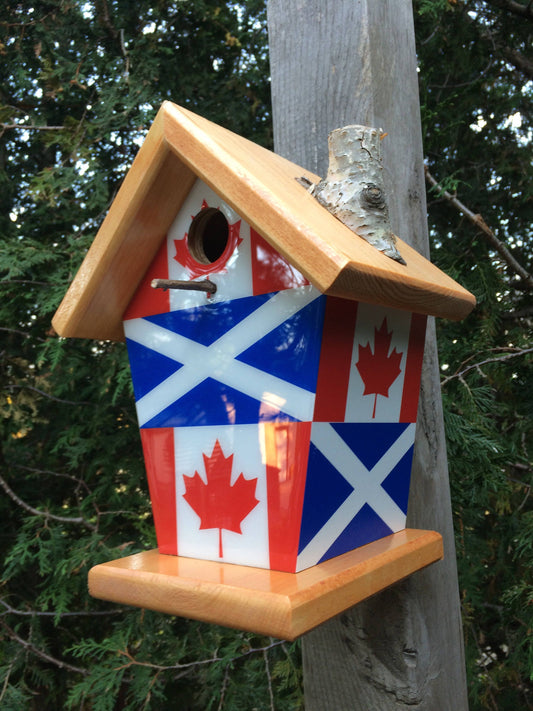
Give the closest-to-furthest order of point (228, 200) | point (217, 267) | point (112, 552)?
point (228, 200)
point (217, 267)
point (112, 552)

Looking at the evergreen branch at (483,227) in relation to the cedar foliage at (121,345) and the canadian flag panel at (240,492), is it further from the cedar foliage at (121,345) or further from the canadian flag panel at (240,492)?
the canadian flag panel at (240,492)

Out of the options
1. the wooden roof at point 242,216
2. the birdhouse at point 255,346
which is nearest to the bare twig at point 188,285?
the birdhouse at point 255,346

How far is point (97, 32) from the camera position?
9.18 ft

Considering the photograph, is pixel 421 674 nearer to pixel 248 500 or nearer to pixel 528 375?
pixel 248 500

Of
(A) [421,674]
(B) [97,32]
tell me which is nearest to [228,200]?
(A) [421,674]

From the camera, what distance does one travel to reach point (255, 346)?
0.94 meters

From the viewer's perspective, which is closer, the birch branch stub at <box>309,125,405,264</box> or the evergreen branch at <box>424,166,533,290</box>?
the birch branch stub at <box>309,125,405,264</box>

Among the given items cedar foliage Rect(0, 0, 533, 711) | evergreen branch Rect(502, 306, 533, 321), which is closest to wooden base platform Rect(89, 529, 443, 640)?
cedar foliage Rect(0, 0, 533, 711)

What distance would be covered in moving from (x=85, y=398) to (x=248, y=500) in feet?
7.60

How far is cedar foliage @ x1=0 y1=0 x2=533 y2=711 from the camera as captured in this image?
7.28 ft

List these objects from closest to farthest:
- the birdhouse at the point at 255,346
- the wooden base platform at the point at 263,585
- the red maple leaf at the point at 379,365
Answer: the wooden base platform at the point at 263,585 < the birdhouse at the point at 255,346 < the red maple leaf at the point at 379,365

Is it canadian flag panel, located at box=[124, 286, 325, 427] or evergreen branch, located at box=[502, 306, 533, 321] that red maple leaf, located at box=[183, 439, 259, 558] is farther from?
evergreen branch, located at box=[502, 306, 533, 321]

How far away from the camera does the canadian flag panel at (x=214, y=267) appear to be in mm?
936

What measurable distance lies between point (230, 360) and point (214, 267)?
15cm
